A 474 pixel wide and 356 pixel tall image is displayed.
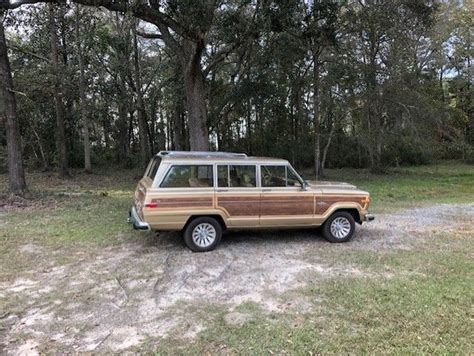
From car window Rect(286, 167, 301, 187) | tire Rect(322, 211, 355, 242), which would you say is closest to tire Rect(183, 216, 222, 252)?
car window Rect(286, 167, 301, 187)

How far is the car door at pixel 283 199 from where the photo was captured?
20.9 ft

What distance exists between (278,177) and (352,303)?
8.93ft

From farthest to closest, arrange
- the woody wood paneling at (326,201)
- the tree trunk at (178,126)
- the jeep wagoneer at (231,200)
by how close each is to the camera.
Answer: the tree trunk at (178,126) → the woody wood paneling at (326,201) → the jeep wagoneer at (231,200)

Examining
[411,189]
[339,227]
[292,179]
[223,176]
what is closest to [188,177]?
[223,176]

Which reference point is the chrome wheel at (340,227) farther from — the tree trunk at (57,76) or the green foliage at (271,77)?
the tree trunk at (57,76)

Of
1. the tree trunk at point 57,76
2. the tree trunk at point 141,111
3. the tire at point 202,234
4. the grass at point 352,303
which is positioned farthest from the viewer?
the tree trunk at point 141,111

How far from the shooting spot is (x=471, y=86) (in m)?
27.2

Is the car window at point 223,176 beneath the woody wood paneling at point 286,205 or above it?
above

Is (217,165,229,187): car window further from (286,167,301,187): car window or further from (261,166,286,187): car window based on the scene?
(286,167,301,187): car window

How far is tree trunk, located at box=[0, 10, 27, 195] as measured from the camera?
10.6 metres

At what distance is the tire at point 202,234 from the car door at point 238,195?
244 millimetres

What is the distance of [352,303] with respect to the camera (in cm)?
426

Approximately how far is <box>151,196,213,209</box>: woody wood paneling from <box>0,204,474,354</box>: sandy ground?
746 millimetres

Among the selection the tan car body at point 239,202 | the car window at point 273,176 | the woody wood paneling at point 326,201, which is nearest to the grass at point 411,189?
the woody wood paneling at point 326,201
